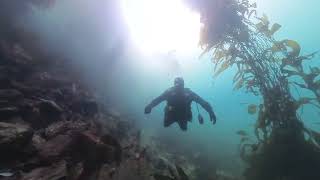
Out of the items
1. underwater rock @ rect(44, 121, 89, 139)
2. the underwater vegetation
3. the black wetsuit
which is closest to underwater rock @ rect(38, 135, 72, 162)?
underwater rock @ rect(44, 121, 89, 139)

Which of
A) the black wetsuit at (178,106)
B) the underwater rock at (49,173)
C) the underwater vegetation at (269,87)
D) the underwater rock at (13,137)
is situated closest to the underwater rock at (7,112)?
the underwater rock at (13,137)

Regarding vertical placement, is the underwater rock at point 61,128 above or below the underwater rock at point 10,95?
below

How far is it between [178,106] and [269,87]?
2.30 meters

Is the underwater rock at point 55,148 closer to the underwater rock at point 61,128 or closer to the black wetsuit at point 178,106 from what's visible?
the underwater rock at point 61,128

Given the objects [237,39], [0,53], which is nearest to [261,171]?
[237,39]

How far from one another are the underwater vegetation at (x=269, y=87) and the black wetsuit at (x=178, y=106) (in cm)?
162

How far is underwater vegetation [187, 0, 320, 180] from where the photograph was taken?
842 centimetres

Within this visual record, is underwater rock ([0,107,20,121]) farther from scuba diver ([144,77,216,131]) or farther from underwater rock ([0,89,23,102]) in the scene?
scuba diver ([144,77,216,131])

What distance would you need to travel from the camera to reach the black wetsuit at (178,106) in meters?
8.59

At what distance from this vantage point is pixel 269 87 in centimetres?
891

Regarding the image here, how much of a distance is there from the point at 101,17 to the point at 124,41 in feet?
8.67

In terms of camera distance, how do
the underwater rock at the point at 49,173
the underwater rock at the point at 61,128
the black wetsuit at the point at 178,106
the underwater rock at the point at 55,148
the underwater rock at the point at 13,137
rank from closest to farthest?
the underwater rock at the point at 49,173 → the underwater rock at the point at 13,137 → the underwater rock at the point at 55,148 → the underwater rock at the point at 61,128 → the black wetsuit at the point at 178,106

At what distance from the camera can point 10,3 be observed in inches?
593

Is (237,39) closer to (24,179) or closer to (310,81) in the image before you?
(310,81)
